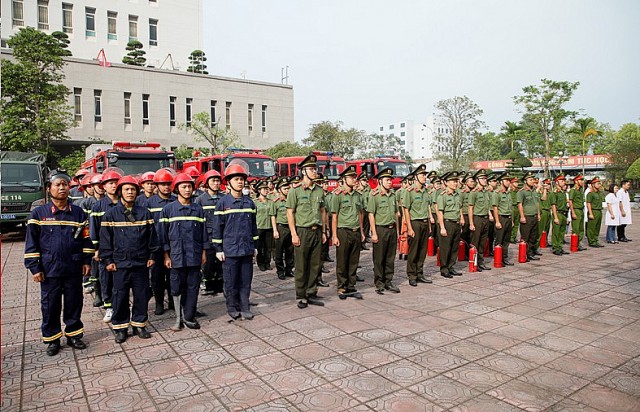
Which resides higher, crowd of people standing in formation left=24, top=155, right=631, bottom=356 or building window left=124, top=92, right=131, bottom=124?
building window left=124, top=92, right=131, bottom=124

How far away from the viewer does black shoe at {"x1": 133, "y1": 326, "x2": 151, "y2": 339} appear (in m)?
5.11

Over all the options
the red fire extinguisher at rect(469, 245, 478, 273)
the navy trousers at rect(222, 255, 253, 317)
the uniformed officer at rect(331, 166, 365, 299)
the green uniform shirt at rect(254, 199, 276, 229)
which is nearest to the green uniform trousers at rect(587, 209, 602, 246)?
the red fire extinguisher at rect(469, 245, 478, 273)

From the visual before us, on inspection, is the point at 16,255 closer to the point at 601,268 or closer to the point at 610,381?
the point at 610,381

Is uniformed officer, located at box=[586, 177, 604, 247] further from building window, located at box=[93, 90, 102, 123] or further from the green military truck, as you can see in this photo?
building window, located at box=[93, 90, 102, 123]

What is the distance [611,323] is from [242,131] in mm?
35269

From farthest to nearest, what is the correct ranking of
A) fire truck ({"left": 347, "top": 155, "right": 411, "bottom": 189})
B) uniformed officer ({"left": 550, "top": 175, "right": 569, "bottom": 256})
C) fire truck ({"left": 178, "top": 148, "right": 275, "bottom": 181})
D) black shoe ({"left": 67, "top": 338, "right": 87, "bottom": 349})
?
1. fire truck ({"left": 347, "top": 155, "right": 411, "bottom": 189})
2. fire truck ({"left": 178, "top": 148, "right": 275, "bottom": 181})
3. uniformed officer ({"left": 550, "top": 175, "right": 569, "bottom": 256})
4. black shoe ({"left": 67, "top": 338, "right": 87, "bottom": 349})

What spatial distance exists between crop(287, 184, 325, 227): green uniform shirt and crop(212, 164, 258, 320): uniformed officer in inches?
31.4

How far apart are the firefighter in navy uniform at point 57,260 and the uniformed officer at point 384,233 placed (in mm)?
4072

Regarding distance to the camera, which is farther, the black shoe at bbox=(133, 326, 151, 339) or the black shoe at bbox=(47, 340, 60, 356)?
the black shoe at bbox=(133, 326, 151, 339)

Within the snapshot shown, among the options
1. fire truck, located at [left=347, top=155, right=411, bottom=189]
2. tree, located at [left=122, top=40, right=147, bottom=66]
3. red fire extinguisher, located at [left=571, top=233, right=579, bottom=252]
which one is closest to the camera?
red fire extinguisher, located at [left=571, top=233, right=579, bottom=252]

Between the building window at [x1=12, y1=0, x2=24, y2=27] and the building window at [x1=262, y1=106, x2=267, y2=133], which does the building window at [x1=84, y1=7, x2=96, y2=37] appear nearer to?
the building window at [x1=12, y1=0, x2=24, y2=27]

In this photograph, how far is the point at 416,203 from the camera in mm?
7723

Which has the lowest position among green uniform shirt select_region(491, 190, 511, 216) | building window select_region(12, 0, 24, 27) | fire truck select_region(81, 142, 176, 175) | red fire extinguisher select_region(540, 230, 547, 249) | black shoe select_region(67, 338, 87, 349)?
black shoe select_region(67, 338, 87, 349)

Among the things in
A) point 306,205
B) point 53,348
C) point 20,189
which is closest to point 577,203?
point 306,205
